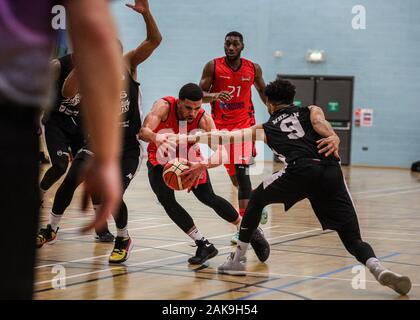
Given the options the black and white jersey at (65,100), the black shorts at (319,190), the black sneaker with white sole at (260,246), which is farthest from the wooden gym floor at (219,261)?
the black and white jersey at (65,100)

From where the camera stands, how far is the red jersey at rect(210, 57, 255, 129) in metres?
9.16

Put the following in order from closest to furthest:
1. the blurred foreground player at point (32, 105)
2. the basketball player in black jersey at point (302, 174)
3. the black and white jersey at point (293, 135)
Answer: the blurred foreground player at point (32, 105) < the basketball player in black jersey at point (302, 174) < the black and white jersey at point (293, 135)

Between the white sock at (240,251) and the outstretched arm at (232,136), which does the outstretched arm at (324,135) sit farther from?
the white sock at (240,251)

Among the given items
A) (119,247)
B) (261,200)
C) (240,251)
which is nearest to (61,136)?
(119,247)

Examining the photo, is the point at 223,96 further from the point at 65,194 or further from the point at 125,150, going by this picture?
the point at 65,194

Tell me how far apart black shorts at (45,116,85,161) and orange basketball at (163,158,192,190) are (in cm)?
194

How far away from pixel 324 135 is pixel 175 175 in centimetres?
122

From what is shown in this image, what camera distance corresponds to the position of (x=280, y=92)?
605cm

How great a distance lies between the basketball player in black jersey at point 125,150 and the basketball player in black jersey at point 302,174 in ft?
2.84

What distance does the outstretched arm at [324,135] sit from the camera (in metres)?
5.80

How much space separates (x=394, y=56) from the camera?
2452 centimetres

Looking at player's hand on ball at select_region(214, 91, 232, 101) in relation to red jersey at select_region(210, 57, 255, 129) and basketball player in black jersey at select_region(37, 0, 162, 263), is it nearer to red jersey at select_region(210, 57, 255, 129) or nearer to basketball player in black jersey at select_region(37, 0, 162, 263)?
red jersey at select_region(210, 57, 255, 129)
